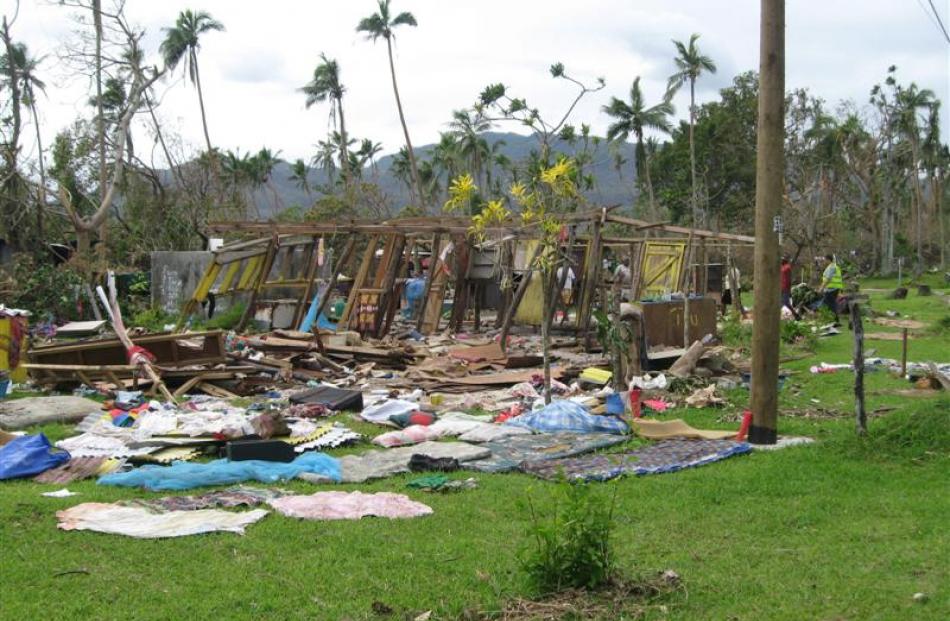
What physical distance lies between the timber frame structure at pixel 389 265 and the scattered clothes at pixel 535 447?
8.77 meters

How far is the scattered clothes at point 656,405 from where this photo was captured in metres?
11.3

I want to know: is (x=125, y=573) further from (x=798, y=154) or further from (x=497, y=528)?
(x=798, y=154)

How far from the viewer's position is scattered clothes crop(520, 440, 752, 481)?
26.6 feet

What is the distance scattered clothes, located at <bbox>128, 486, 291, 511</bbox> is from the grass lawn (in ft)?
1.51

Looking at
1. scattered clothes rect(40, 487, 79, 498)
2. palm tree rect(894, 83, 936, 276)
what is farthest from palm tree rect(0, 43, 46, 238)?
palm tree rect(894, 83, 936, 276)

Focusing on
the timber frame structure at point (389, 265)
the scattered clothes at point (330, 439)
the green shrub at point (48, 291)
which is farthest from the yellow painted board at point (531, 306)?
the scattered clothes at point (330, 439)

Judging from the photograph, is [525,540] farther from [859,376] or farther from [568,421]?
[568,421]

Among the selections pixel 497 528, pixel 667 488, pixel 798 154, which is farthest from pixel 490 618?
pixel 798 154

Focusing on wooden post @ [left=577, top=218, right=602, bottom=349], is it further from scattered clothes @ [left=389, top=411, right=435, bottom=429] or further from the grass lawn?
the grass lawn

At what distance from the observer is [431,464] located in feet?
28.2

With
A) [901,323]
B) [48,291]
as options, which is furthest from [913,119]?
[48,291]

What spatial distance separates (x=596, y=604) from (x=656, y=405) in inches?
267

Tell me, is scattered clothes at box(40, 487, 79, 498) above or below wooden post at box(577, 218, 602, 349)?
below

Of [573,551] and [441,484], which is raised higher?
[573,551]
